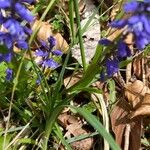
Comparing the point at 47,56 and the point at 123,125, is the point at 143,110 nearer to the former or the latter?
the point at 123,125

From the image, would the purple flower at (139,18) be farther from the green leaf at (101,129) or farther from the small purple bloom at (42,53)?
the small purple bloom at (42,53)

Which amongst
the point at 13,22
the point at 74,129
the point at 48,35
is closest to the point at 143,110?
the point at 74,129

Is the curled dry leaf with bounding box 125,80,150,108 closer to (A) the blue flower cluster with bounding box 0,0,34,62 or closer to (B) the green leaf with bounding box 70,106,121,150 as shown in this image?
(B) the green leaf with bounding box 70,106,121,150

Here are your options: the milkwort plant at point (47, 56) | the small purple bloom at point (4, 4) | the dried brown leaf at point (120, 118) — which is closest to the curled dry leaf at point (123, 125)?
the dried brown leaf at point (120, 118)

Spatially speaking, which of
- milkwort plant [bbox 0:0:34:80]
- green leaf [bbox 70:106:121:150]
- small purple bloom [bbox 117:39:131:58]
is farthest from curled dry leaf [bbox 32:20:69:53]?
small purple bloom [bbox 117:39:131:58]

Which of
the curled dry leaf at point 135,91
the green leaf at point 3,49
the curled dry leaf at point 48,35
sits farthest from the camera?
the curled dry leaf at point 48,35

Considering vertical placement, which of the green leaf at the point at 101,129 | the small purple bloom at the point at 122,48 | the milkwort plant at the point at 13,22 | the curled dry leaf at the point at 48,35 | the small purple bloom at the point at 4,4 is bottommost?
the green leaf at the point at 101,129
